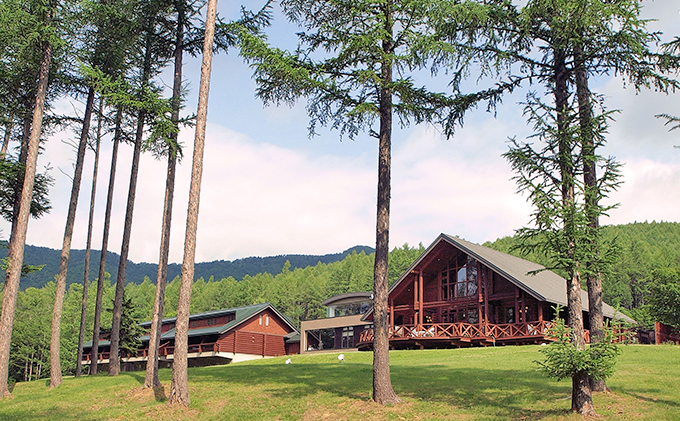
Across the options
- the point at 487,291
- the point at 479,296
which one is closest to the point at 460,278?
the point at 479,296

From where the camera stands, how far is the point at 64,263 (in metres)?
20.6

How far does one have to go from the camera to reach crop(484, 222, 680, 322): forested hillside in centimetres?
3141

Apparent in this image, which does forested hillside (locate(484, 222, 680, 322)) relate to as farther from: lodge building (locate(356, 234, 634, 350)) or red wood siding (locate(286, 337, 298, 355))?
red wood siding (locate(286, 337, 298, 355))

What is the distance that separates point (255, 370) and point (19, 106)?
49.5 feet

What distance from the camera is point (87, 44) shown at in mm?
22375

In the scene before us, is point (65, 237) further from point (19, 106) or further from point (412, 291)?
point (412, 291)

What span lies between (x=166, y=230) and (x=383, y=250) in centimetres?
774

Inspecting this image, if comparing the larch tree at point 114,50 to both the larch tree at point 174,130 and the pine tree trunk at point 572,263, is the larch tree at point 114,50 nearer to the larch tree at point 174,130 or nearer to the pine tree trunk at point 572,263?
the larch tree at point 174,130

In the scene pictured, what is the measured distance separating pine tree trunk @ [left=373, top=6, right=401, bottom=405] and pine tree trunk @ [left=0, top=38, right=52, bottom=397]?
37.4 ft

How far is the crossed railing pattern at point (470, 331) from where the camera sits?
28938mm

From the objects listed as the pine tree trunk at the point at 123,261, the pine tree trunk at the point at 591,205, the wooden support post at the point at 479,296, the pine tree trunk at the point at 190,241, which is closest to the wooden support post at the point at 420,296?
the wooden support post at the point at 479,296

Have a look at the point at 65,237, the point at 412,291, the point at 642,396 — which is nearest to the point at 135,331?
the point at 65,237

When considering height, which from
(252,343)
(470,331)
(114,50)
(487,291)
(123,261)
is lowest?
(252,343)

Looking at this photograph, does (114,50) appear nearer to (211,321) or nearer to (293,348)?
(211,321)
